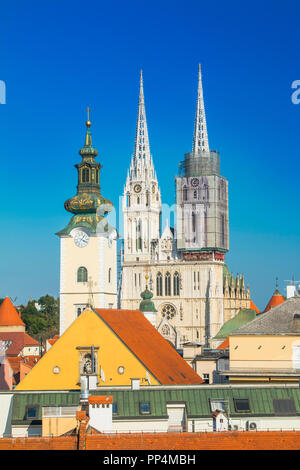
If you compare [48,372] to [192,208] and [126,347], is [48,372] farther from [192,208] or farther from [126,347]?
[192,208]

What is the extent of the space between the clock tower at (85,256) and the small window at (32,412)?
120 feet

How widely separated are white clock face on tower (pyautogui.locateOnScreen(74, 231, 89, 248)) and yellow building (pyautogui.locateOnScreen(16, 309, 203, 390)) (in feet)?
84.1

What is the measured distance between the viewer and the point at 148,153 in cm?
13350

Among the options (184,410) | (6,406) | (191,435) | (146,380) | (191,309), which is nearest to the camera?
(191,435)

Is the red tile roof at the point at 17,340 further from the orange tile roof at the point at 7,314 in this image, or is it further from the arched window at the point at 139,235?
the arched window at the point at 139,235

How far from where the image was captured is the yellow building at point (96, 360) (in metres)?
44.3

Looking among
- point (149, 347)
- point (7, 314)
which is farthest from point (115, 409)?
point (7, 314)

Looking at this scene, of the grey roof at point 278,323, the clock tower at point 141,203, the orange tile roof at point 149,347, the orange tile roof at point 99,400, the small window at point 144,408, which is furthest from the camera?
the clock tower at point 141,203

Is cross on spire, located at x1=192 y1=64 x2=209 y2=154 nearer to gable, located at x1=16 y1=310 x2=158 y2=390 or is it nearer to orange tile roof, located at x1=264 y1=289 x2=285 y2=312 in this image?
orange tile roof, located at x1=264 y1=289 x2=285 y2=312

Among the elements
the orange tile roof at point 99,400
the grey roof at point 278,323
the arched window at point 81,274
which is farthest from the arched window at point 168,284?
the orange tile roof at point 99,400

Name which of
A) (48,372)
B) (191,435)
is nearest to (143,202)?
(48,372)

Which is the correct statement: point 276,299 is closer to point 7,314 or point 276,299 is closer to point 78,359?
point 7,314
